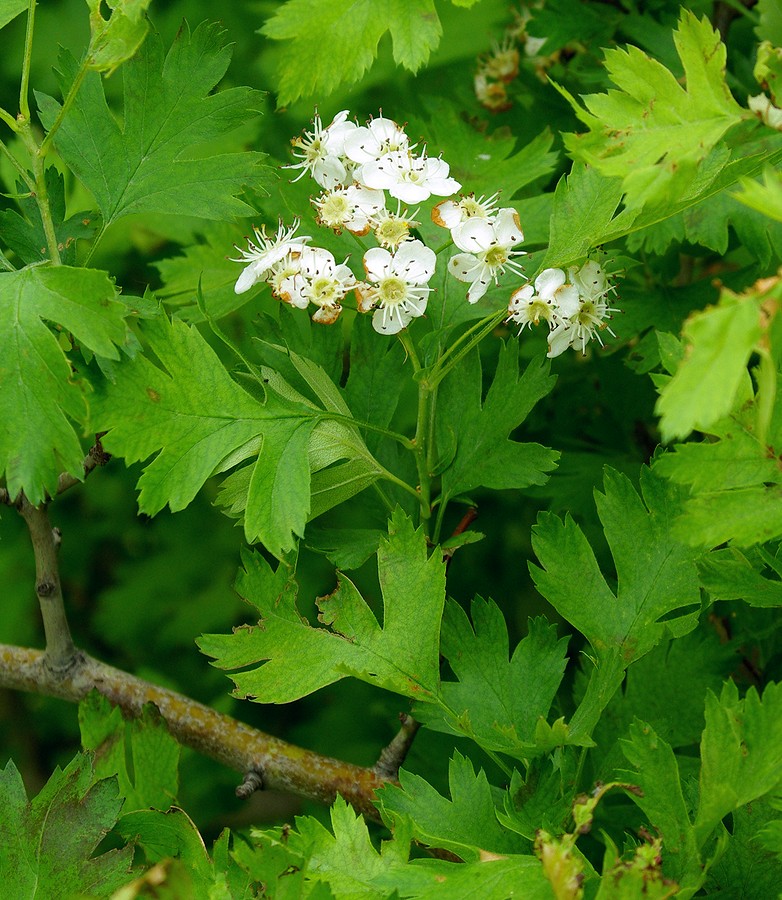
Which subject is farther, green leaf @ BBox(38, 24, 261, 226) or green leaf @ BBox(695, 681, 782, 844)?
green leaf @ BBox(38, 24, 261, 226)

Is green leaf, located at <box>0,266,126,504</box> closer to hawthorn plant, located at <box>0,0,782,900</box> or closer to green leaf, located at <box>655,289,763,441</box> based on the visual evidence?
hawthorn plant, located at <box>0,0,782,900</box>

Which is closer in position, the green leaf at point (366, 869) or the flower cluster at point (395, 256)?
the green leaf at point (366, 869)

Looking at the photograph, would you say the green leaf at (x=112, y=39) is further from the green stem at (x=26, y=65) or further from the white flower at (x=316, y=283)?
the white flower at (x=316, y=283)

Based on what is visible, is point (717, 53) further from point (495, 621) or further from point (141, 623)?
point (141, 623)

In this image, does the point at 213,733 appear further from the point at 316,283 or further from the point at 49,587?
the point at 316,283

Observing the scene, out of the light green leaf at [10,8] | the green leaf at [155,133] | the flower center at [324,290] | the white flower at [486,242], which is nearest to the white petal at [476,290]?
the white flower at [486,242]

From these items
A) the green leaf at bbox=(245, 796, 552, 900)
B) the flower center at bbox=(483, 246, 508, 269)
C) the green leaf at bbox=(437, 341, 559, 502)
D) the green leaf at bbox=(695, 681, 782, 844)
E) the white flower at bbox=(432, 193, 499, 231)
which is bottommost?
the green leaf at bbox=(245, 796, 552, 900)

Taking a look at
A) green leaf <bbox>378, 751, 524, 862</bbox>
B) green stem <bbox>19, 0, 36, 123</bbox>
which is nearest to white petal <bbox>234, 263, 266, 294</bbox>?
green stem <bbox>19, 0, 36, 123</bbox>
